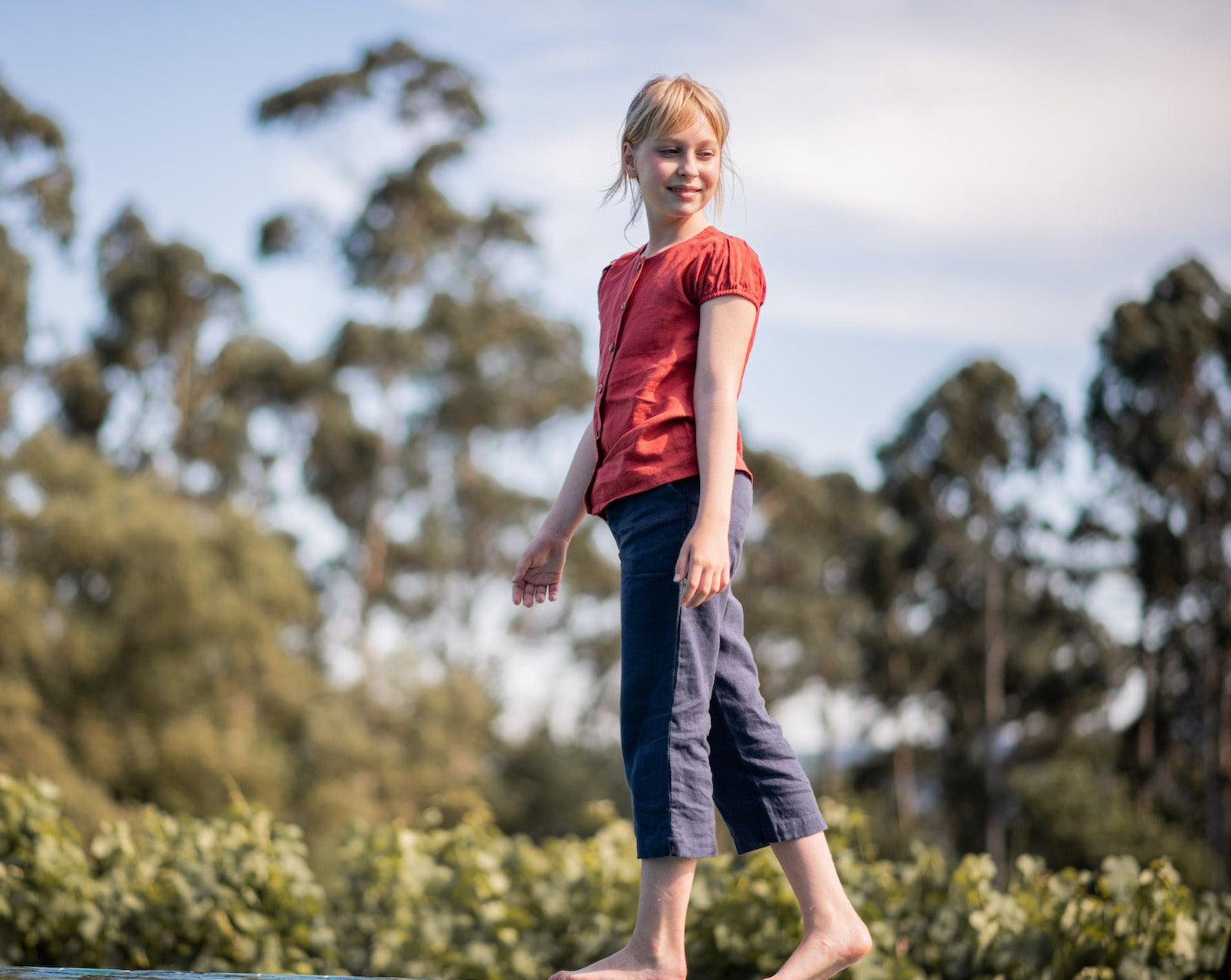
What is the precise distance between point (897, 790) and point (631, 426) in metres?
26.6

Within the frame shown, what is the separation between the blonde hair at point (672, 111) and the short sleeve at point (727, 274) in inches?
5.6

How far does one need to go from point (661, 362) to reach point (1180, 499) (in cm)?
1993

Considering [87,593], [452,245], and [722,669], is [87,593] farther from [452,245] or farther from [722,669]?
[722,669]

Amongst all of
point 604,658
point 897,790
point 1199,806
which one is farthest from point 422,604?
point 1199,806

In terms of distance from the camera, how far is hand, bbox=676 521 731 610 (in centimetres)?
195

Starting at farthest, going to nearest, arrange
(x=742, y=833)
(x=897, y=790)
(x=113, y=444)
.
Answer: (x=897, y=790)
(x=113, y=444)
(x=742, y=833)

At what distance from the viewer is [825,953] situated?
208 cm

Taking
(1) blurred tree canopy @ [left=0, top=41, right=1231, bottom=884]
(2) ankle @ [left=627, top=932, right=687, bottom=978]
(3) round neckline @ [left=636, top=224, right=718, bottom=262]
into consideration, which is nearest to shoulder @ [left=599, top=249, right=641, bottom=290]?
(3) round neckline @ [left=636, top=224, right=718, bottom=262]

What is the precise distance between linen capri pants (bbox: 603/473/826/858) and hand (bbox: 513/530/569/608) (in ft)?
0.74

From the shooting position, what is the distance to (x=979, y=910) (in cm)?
313

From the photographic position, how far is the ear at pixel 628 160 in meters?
2.28

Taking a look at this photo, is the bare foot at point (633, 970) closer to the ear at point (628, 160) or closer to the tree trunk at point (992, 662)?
the ear at point (628, 160)

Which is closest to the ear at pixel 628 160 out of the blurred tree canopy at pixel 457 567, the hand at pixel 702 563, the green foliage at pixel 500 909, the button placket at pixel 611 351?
the button placket at pixel 611 351

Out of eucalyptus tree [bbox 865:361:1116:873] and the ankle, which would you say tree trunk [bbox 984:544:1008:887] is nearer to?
eucalyptus tree [bbox 865:361:1116:873]
